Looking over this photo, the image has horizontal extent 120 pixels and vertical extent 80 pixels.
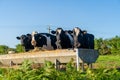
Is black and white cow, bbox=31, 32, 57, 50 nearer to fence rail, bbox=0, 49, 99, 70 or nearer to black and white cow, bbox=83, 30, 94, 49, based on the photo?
black and white cow, bbox=83, 30, 94, 49

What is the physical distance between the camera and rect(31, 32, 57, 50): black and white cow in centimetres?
1962

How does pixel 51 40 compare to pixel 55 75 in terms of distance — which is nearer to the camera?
pixel 55 75

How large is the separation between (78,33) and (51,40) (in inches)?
95.8

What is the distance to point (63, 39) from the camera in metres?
18.2

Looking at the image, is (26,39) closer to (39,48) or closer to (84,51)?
(39,48)

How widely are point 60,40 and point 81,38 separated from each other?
3.43 ft

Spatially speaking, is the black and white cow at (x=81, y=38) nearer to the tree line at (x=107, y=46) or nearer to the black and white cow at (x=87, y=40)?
the black and white cow at (x=87, y=40)

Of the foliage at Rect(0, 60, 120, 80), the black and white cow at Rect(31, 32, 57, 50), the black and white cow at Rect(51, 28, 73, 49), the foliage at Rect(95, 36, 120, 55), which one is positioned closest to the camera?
the foliage at Rect(0, 60, 120, 80)

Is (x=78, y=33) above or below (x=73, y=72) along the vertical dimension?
above

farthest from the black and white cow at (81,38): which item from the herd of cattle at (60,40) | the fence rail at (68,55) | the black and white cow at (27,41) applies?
the black and white cow at (27,41)

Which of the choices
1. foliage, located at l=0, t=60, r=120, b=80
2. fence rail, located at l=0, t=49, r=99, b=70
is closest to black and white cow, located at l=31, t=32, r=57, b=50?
fence rail, located at l=0, t=49, r=99, b=70

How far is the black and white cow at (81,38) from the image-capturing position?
17719mm

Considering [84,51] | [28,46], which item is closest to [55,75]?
[84,51]

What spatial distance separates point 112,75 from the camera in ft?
9.15
